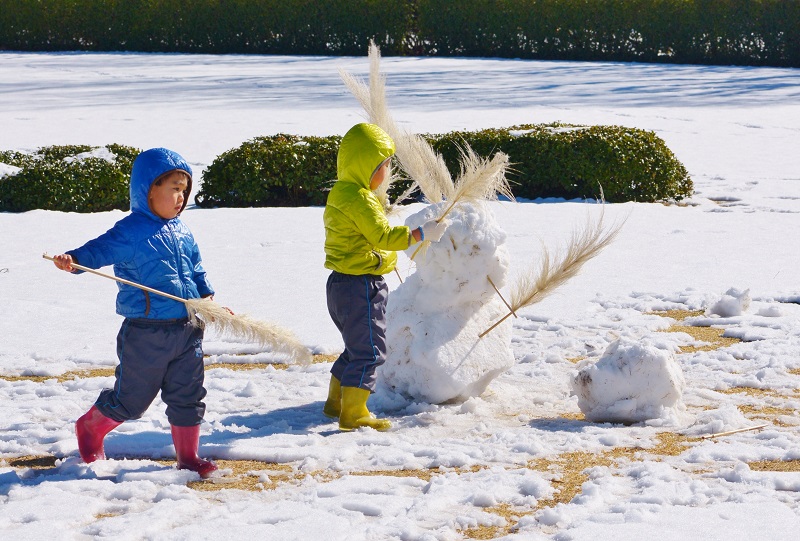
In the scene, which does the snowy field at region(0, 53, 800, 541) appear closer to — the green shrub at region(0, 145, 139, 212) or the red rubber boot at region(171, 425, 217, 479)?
the red rubber boot at region(171, 425, 217, 479)

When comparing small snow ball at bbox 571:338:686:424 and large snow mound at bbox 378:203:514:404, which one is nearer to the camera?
small snow ball at bbox 571:338:686:424

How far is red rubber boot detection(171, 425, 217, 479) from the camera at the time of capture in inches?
152

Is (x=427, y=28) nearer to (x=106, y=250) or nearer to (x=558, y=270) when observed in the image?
(x=558, y=270)

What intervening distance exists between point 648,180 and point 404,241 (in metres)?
6.49

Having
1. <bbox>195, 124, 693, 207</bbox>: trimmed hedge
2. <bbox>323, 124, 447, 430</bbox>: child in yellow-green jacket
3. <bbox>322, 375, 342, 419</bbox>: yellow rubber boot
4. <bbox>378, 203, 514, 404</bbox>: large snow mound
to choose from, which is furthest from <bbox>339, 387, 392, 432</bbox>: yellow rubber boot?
<bbox>195, 124, 693, 207</bbox>: trimmed hedge

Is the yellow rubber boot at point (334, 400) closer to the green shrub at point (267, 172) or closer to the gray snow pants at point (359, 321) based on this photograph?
the gray snow pants at point (359, 321)

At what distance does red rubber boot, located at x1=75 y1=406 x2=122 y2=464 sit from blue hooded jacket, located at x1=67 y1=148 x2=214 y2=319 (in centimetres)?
43

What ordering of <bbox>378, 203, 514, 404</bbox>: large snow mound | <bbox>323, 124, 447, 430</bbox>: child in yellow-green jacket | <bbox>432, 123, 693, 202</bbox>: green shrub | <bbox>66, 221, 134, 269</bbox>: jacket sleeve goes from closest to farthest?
<bbox>66, 221, 134, 269</bbox>: jacket sleeve < <bbox>323, 124, 447, 430</bbox>: child in yellow-green jacket < <bbox>378, 203, 514, 404</bbox>: large snow mound < <bbox>432, 123, 693, 202</bbox>: green shrub

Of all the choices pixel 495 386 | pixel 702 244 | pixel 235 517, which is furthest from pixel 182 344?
pixel 702 244

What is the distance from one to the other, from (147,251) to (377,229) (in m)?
1.01

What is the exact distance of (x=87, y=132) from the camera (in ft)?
46.2

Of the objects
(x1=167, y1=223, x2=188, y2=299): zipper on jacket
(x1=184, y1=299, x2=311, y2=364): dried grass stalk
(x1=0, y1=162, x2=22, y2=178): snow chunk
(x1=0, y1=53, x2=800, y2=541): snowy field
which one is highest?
(x1=0, y1=162, x2=22, y2=178): snow chunk

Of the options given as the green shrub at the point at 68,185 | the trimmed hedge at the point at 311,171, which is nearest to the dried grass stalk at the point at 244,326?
the trimmed hedge at the point at 311,171

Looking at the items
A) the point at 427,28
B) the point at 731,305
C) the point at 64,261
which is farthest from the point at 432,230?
the point at 427,28
